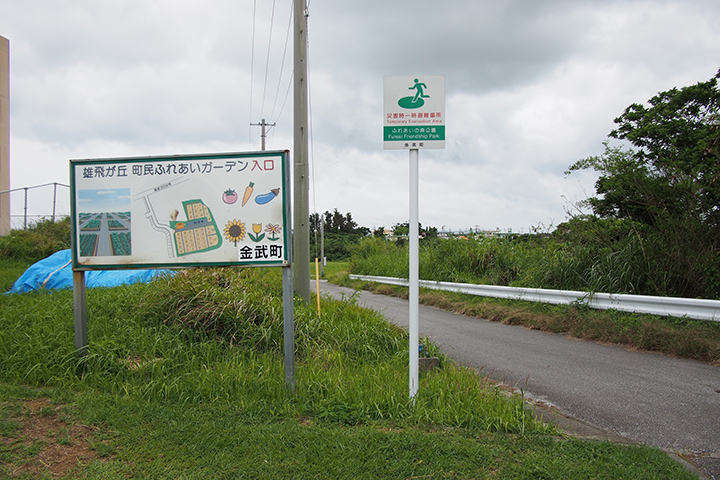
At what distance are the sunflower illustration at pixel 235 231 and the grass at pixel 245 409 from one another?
1264mm

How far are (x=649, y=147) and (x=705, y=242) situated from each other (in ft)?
65.5

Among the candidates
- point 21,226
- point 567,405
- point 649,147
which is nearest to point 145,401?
point 567,405

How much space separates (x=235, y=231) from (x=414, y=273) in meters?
1.89

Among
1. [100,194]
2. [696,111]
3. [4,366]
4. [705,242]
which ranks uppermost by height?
[696,111]

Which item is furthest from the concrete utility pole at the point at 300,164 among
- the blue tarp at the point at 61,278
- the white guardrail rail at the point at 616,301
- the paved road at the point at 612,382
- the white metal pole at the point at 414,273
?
the white guardrail rail at the point at 616,301

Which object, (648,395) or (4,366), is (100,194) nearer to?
(4,366)

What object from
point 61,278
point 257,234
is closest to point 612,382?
point 257,234

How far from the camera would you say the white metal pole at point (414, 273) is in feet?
12.7

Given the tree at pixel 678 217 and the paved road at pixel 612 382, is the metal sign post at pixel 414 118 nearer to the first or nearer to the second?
the paved road at pixel 612 382

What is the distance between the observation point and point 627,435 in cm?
372

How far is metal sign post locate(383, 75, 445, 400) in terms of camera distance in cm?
387

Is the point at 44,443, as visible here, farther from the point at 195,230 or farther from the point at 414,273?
the point at 414,273

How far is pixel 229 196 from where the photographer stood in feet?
15.2

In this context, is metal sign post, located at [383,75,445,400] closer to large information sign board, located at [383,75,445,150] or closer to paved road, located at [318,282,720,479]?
large information sign board, located at [383,75,445,150]
